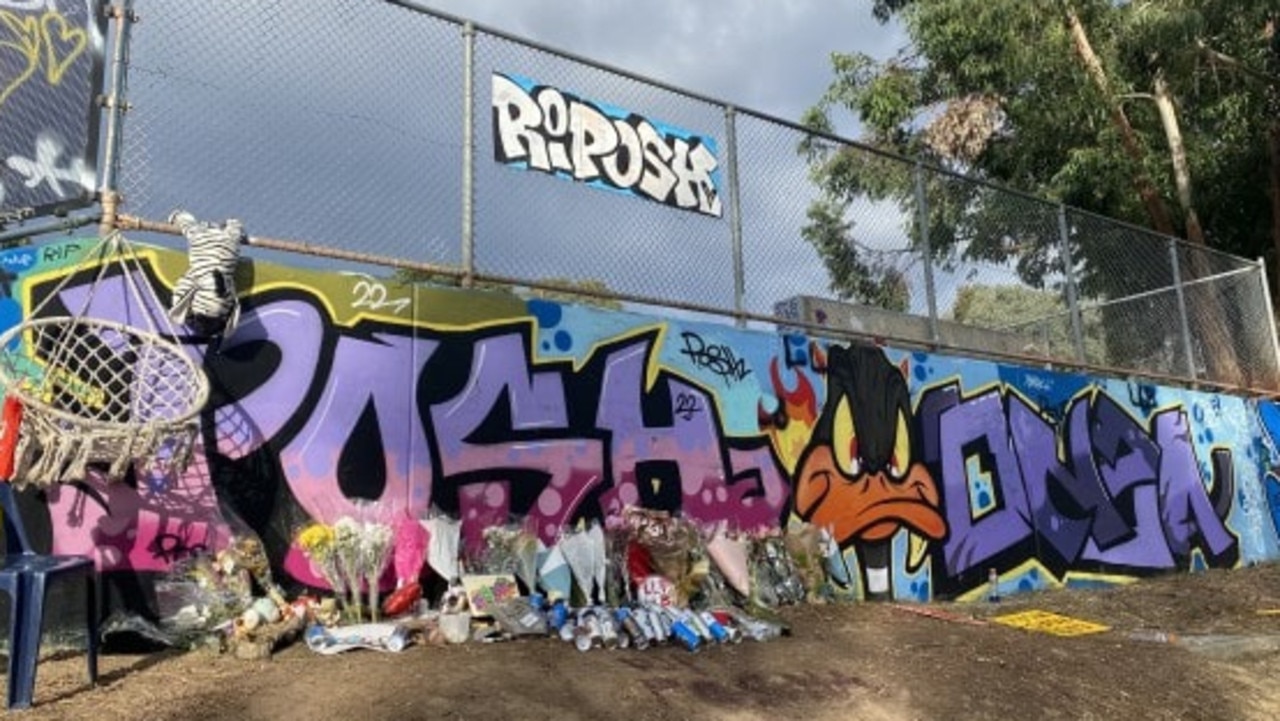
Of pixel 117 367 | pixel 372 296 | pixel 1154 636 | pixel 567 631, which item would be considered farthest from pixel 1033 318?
pixel 117 367

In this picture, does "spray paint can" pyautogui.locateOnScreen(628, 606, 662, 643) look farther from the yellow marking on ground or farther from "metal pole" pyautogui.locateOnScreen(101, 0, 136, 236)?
"metal pole" pyautogui.locateOnScreen(101, 0, 136, 236)

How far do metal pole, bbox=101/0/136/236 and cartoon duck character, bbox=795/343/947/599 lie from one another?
4.96 metres

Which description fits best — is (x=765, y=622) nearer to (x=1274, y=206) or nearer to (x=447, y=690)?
(x=447, y=690)

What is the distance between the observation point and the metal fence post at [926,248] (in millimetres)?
9594

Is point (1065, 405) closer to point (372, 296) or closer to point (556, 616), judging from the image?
point (556, 616)

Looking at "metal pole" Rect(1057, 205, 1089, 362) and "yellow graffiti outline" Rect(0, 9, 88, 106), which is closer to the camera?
"yellow graffiti outline" Rect(0, 9, 88, 106)

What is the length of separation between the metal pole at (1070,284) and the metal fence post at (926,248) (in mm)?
2454

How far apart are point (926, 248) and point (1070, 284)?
99.9 inches

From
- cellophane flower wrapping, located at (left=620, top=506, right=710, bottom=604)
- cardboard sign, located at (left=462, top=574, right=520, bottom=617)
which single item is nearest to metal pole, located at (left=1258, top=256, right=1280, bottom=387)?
cellophane flower wrapping, located at (left=620, top=506, right=710, bottom=604)

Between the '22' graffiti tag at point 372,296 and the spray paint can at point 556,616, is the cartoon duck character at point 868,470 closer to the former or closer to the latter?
the spray paint can at point 556,616

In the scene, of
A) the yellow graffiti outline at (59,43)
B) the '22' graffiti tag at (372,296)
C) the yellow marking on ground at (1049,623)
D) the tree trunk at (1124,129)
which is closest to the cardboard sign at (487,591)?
the '22' graffiti tag at (372,296)

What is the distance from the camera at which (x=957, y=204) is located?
11016 mm

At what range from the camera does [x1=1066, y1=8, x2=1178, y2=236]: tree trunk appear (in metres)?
15.5

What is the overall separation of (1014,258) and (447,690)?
880cm
